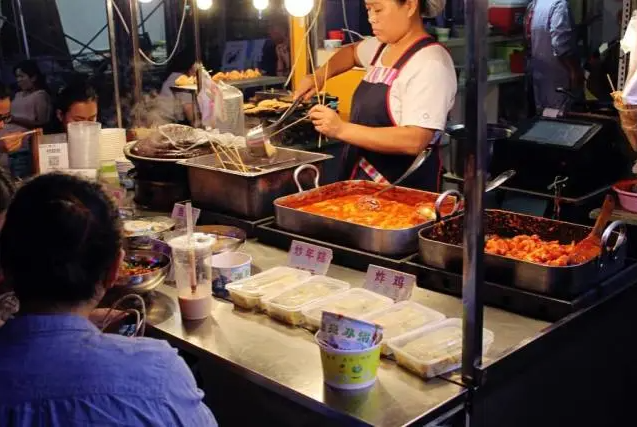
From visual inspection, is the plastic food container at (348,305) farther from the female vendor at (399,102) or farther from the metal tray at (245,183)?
the female vendor at (399,102)

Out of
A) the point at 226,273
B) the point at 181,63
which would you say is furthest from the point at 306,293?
the point at 181,63

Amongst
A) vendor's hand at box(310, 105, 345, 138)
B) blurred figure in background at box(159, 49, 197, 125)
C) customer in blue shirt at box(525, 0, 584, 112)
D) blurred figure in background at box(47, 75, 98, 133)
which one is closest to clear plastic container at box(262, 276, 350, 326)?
vendor's hand at box(310, 105, 345, 138)

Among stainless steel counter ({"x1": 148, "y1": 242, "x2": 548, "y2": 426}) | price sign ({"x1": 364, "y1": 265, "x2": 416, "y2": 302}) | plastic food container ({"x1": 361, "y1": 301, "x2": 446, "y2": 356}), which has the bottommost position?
stainless steel counter ({"x1": 148, "y1": 242, "x2": 548, "y2": 426})

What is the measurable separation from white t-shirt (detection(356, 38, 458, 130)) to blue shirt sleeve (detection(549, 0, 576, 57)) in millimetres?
5111

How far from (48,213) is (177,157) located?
6.52 feet

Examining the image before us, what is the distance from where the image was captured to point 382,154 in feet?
11.6

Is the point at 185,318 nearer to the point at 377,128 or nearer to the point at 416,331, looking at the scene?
the point at 416,331

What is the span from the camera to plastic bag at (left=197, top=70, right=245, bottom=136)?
13.5 ft

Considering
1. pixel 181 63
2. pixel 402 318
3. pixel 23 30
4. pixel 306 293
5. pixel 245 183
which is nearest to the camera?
pixel 402 318

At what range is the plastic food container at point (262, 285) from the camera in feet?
7.82

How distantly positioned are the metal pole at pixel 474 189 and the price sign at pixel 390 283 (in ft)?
1.34

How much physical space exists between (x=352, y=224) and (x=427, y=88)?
88 centimetres

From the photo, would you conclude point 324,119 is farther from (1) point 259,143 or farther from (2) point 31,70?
(2) point 31,70

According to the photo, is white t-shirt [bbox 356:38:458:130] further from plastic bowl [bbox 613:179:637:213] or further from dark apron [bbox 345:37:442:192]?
plastic bowl [bbox 613:179:637:213]
